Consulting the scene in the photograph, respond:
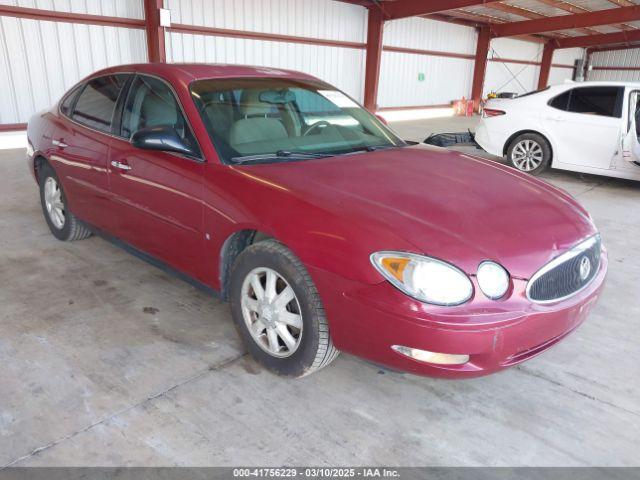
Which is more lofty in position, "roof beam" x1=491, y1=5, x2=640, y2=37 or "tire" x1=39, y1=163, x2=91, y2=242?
"roof beam" x1=491, y1=5, x2=640, y2=37

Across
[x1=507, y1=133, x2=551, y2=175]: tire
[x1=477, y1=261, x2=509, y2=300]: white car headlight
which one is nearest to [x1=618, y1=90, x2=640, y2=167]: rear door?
[x1=507, y1=133, x2=551, y2=175]: tire

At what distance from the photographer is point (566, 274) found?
7.01 ft

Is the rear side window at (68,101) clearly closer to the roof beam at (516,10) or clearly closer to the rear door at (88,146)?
the rear door at (88,146)

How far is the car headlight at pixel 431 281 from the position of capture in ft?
6.12

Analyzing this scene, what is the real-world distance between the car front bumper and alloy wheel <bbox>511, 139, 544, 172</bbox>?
5785 mm

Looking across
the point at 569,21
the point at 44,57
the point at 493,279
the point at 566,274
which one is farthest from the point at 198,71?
the point at 569,21

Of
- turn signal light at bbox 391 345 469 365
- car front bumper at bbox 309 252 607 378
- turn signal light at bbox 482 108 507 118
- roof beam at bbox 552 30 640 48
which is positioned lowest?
turn signal light at bbox 391 345 469 365

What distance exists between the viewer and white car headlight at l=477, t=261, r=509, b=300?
190cm

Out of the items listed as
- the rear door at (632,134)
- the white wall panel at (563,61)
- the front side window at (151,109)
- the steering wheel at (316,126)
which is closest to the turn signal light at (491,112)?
the rear door at (632,134)

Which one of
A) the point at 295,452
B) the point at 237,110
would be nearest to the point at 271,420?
the point at 295,452

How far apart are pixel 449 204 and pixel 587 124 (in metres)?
5.58

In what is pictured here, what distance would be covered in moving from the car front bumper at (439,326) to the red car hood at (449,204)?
0.52 ft

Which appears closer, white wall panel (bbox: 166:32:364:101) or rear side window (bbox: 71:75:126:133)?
rear side window (bbox: 71:75:126:133)

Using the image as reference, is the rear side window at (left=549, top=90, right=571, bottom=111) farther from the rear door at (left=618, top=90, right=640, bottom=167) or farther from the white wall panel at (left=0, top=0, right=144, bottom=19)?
the white wall panel at (left=0, top=0, right=144, bottom=19)
